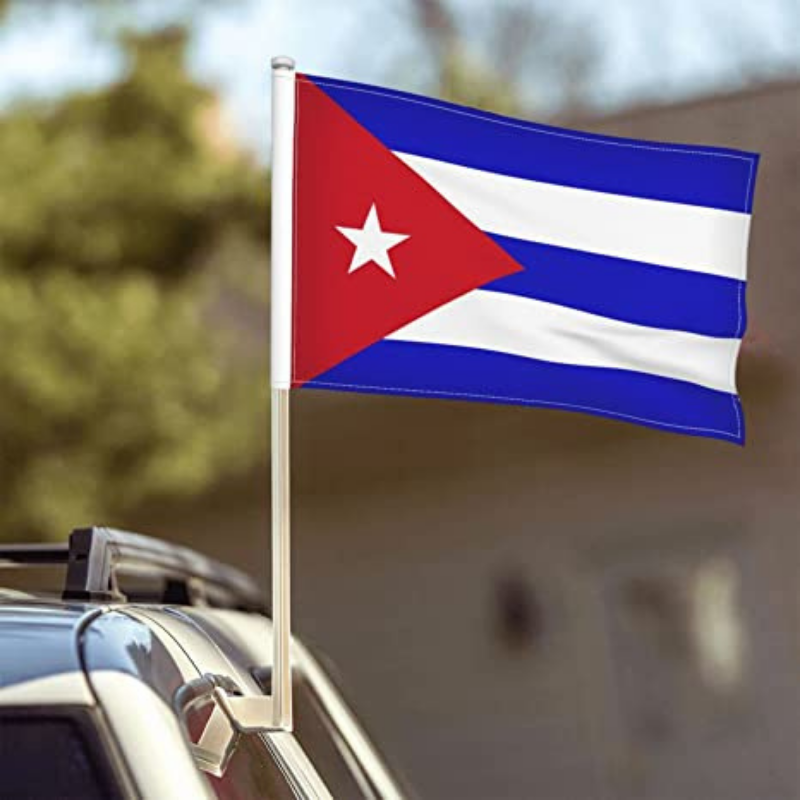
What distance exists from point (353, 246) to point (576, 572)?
441 inches

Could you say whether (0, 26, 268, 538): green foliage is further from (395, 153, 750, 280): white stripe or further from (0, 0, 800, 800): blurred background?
(395, 153, 750, 280): white stripe

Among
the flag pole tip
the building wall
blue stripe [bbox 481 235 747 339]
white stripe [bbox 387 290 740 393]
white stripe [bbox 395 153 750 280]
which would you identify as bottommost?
the building wall

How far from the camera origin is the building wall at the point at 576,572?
13602 mm

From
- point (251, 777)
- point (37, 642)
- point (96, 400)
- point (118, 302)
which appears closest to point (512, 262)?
point (251, 777)

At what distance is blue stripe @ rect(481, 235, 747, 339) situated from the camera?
3805 mm

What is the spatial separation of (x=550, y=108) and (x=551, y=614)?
4459mm

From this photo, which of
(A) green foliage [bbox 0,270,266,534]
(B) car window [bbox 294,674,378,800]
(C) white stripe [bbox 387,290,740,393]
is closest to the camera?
(B) car window [bbox 294,674,378,800]

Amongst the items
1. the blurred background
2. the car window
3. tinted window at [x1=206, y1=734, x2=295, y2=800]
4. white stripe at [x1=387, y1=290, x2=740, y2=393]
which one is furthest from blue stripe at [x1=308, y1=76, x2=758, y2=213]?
the blurred background

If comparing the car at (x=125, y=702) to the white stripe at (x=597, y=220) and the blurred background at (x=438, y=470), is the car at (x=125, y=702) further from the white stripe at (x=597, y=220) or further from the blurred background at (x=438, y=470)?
the blurred background at (x=438, y=470)

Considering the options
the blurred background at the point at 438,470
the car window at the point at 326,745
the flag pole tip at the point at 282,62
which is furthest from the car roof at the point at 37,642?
the blurred background at the point at 438,470

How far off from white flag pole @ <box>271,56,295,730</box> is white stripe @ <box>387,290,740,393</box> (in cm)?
28

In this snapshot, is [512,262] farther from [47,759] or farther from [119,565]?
[47,759]

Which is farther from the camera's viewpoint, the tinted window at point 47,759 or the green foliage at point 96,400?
the green foliage at point 96,400

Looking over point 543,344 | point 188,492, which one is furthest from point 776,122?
Answer: point 543,344
